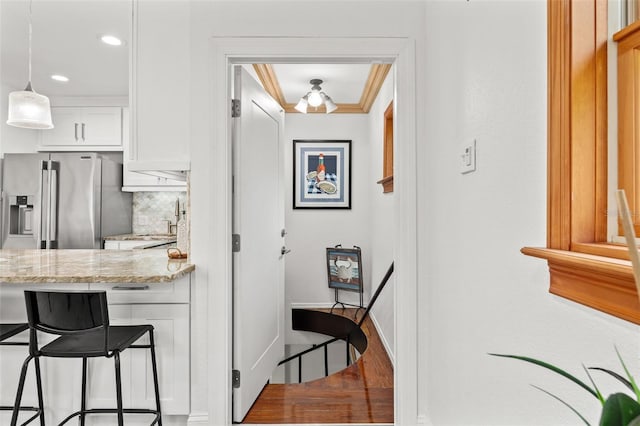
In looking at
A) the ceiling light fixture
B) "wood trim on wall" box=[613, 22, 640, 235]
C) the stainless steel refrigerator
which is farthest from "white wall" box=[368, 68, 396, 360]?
the stainless steel refrigerator

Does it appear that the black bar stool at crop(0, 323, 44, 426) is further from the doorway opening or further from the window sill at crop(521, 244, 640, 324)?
the window sill at crop(521, 244, 640, 324)

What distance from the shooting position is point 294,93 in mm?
4012

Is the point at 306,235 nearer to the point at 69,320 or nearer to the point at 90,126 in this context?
the point at 90,126

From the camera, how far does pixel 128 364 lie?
71.1 inches

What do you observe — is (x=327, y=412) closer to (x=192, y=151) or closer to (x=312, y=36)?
(x=192, y=151)

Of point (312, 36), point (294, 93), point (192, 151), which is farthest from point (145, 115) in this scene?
point (294, 93)

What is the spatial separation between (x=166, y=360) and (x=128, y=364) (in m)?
0.18

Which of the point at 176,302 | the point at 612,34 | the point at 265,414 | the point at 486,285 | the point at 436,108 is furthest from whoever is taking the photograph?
the point at 265,414

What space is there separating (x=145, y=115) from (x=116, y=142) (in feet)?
9.25

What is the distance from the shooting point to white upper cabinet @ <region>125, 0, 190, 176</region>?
185 centimetres

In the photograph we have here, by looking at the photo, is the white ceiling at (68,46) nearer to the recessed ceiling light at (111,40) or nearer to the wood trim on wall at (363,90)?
the recessed ceiling light at (111,40)

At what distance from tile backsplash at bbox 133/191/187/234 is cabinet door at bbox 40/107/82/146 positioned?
903 millimetres

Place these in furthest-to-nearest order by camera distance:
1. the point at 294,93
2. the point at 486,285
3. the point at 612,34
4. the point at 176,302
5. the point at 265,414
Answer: the point at 294,93 < the point at 265,414 < the point at 176,302 < the point at 486,285 < the point at 612,34

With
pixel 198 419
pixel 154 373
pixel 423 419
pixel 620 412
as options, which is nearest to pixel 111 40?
pixel 154 373
